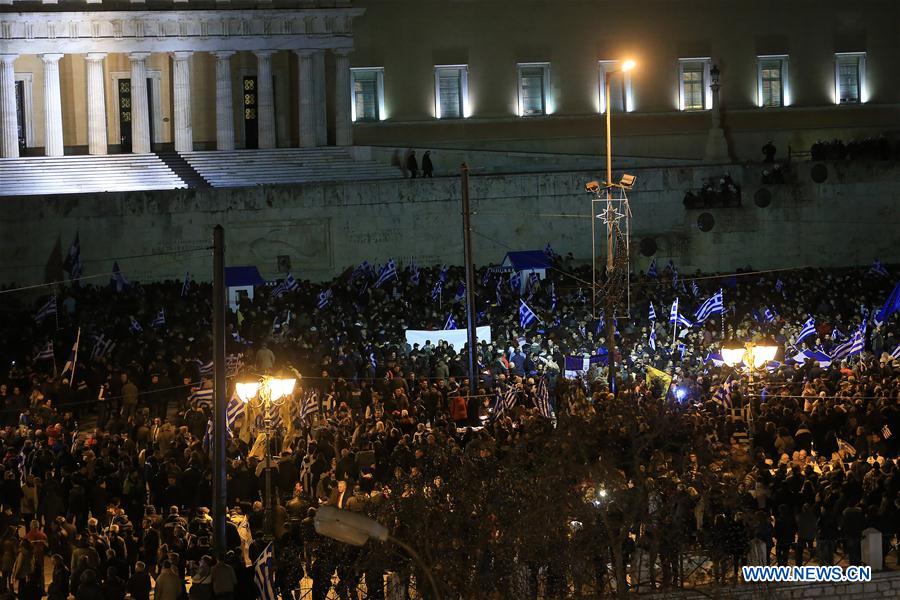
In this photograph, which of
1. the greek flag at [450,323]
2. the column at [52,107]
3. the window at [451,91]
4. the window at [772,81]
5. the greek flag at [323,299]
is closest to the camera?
the greek flag at [450,323]

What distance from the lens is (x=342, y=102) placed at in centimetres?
4838

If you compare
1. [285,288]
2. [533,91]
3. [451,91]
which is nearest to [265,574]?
[285,288]

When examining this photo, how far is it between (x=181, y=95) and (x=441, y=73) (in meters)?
8.84

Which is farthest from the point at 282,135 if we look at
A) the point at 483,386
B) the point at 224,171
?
the point at 483,386

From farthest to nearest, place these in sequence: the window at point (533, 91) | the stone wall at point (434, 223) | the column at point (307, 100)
Answer: the window at point (533, 91) < the column at point (307, 100) < the stone wall at point (434, 223)

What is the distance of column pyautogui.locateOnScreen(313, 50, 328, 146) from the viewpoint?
48219mm

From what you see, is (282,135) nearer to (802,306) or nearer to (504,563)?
(802,306)

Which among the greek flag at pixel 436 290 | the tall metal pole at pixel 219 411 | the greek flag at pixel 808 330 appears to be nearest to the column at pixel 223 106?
the greek flag at pixel 436 290

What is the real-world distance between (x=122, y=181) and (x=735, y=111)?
20712 mm

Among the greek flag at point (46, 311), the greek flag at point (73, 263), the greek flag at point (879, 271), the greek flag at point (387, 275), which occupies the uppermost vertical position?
the greek flag at point (73, 263)

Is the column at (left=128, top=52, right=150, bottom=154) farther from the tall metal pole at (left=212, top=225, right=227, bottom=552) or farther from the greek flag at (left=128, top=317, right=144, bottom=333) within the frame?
the tall metal pole at (left=212, top=225, right=227, bottom=552)

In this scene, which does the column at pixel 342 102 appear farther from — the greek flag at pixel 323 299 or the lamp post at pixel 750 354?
the lamp post at pixel 750 354

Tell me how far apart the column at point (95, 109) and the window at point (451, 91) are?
10.9 metres

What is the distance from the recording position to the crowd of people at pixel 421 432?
16.1 m
